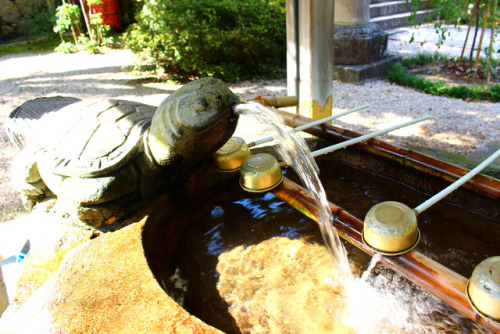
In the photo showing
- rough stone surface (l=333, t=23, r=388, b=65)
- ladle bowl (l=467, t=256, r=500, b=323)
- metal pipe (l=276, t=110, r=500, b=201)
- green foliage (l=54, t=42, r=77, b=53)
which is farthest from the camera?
green foliage (l=54, t=42, r=77, b=53)

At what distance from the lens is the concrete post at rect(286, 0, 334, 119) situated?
2703mm

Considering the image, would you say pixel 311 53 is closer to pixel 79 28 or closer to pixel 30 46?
pixel 79 28

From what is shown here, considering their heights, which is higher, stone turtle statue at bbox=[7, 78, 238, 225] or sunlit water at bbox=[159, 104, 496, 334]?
stone turtle statue at bbox=[7, 78, 238, 225]

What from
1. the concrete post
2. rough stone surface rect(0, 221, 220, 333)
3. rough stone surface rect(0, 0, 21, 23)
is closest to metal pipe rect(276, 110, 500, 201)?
the concrete post

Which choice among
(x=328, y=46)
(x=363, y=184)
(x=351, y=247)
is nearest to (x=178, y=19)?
(x=328, y=46)

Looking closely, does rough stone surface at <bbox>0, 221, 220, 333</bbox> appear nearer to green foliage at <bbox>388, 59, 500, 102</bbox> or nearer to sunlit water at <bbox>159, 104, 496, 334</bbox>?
A: sunlit water at <bbox>159, 104, 496, 334</bbox>

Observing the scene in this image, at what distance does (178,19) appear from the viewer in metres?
5.82

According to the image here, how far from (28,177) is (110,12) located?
10.3 metres

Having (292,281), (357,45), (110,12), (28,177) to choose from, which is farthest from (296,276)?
(110,12)

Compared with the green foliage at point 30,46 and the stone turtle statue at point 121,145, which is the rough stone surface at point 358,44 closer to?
the stone turtle statue at point 121,145

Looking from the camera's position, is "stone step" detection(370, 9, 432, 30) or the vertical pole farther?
A: "stone step" detection(370, 9, 432, 30)

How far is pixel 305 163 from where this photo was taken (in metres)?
1.76

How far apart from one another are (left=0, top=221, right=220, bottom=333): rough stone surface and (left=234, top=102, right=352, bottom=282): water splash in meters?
0.72

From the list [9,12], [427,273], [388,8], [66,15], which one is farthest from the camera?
[9,12]
